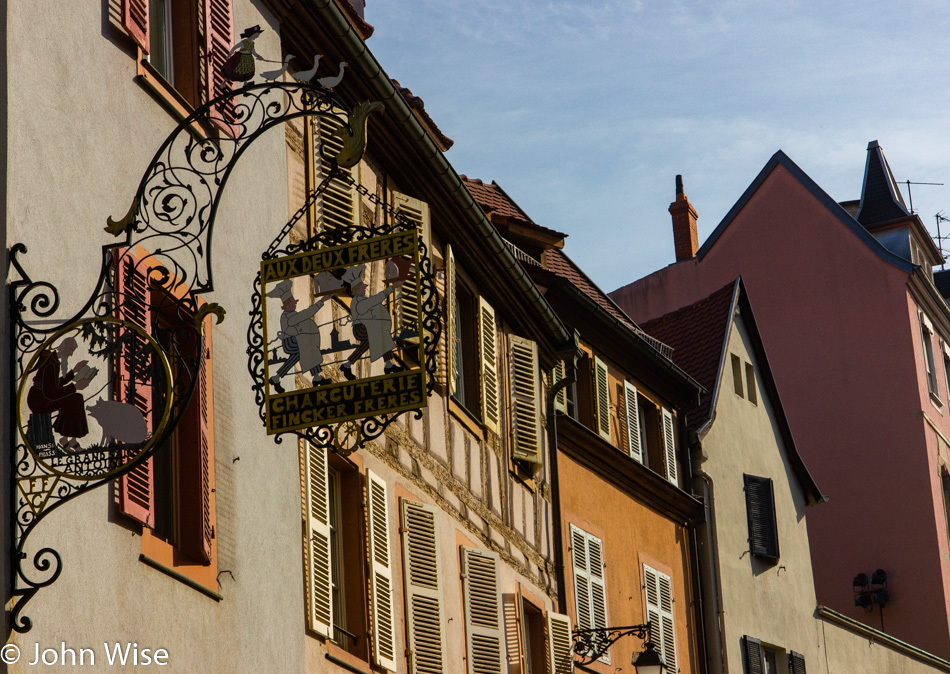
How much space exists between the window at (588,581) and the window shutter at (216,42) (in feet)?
31.9

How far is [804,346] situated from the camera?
33.5 metres

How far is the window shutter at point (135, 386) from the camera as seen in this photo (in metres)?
9.25

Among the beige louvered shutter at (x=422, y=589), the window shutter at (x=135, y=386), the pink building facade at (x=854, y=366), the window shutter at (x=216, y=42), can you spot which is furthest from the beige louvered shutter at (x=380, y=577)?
the pink building facade at (x=854, y=366)

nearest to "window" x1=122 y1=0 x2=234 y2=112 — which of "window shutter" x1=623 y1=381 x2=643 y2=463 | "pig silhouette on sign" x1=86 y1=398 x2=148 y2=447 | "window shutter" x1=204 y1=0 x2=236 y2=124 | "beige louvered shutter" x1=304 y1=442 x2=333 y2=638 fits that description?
"window shutter" x1=204 y1=0 x2=236 y2=124

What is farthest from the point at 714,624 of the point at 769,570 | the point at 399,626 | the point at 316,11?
the point at 316,11

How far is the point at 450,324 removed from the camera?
1570 centimetres

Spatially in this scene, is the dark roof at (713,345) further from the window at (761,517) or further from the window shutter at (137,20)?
the window shutter at (137,20)

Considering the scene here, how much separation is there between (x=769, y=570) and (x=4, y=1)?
19521 millimetres

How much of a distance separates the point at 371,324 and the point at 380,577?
15.0ft

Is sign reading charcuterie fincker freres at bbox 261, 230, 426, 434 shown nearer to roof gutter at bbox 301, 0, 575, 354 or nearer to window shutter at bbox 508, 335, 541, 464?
roof gutter at bbox 301, 0, 575, 354

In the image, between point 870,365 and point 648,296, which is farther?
point 648,296

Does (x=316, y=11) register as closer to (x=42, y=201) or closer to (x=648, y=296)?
(x=42, y=201)

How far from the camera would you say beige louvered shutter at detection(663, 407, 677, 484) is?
24219 mm

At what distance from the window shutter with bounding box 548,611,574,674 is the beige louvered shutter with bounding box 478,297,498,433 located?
2423mm
